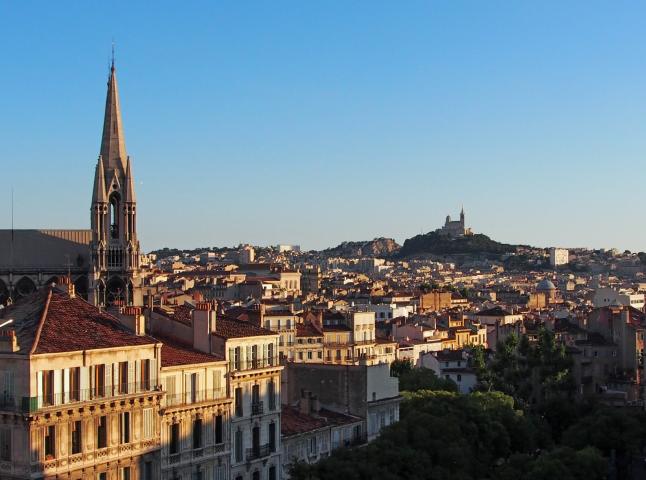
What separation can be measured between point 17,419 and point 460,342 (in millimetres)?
114096

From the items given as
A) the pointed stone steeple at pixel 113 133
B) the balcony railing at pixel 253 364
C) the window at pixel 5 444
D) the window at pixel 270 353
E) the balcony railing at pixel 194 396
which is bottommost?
the window at pixel 5 444

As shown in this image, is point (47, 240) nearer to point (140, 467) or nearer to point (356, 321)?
point (356, 321)

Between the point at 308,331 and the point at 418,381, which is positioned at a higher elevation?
the point at 308,331

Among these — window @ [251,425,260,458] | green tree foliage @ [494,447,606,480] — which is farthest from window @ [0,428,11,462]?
green tree foliage @ [494,447,606,480]

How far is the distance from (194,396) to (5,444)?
9.25 metres

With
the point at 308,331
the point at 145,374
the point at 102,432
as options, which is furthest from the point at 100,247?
the point at 102,432

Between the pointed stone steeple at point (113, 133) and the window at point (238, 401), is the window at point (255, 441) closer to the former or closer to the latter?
the window at point (238, 401)

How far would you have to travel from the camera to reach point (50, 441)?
140 feet

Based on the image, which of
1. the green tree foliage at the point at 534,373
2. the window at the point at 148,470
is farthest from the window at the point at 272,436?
the green tree foliage at the point at 534,373

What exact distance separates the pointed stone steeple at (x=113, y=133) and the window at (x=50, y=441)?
78713 mm

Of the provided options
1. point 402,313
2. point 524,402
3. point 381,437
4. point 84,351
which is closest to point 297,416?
point 381,437

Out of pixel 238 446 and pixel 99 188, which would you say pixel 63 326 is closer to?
pixel 238 446

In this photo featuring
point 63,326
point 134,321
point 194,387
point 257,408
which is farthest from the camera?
point 257,408

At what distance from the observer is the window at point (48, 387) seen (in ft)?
140
